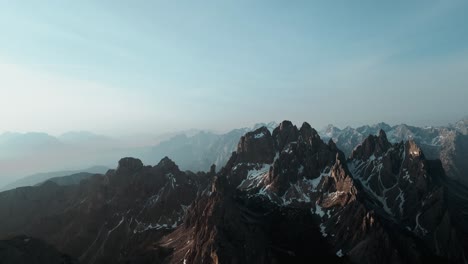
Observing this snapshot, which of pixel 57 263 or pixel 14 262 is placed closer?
pixel 14 262

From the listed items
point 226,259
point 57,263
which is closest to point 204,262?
point 226,259

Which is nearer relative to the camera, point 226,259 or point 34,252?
point 34,252

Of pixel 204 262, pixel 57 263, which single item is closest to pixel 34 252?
pixel 57 263

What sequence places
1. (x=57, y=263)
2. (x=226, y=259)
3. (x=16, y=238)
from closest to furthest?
(x=57, y=263), (x=16, y=238), (x=226, y=259)

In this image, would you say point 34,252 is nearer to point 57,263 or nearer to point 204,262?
point 57,263

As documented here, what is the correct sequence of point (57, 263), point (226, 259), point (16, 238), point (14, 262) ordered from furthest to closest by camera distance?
point (226, 259)
point (16, 238)
point (57, 263)
point (14, 262)

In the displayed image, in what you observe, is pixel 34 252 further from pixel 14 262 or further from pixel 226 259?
pixel 226 259

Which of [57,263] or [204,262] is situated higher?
[57,263]

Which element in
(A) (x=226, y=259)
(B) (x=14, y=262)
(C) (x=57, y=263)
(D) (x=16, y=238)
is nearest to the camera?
(B) (x=14, y=262)

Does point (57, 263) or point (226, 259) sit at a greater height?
point (57, 263)
